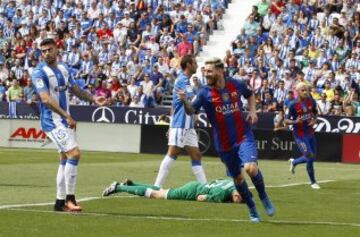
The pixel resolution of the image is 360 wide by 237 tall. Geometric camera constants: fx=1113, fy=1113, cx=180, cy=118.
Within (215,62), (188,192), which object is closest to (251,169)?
(215,62)

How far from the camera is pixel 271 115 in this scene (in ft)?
119

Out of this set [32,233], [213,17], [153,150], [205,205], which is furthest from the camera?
[213,17]

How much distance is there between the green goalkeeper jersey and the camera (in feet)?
55.9

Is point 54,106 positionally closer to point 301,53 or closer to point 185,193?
point 185,193

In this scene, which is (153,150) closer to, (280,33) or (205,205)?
(280,33)

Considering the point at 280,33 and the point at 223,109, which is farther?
the point at 280,33

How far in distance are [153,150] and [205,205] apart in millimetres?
19400

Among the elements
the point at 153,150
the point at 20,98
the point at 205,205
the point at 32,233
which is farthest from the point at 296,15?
the point at 32,233

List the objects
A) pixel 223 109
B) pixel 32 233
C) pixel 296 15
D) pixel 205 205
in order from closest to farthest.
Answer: pixel 32 233, pixel 223 109, pixel 205 205, pixel 296 15

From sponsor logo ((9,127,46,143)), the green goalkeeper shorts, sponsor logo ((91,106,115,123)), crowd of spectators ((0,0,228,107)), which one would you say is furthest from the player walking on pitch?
crowd of spectators ((0,0,228,107))

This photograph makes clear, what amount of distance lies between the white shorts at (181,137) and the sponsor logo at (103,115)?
67.5 feet

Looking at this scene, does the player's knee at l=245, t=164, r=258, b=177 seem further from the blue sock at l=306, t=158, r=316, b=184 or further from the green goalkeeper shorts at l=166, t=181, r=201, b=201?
the blue sock at l=306, t=158, r=316, b=184

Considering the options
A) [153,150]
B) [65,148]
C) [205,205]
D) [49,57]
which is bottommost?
[153,150]

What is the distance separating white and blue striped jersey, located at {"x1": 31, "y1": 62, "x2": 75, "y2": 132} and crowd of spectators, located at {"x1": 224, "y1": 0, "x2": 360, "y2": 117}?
21017 millimetres
